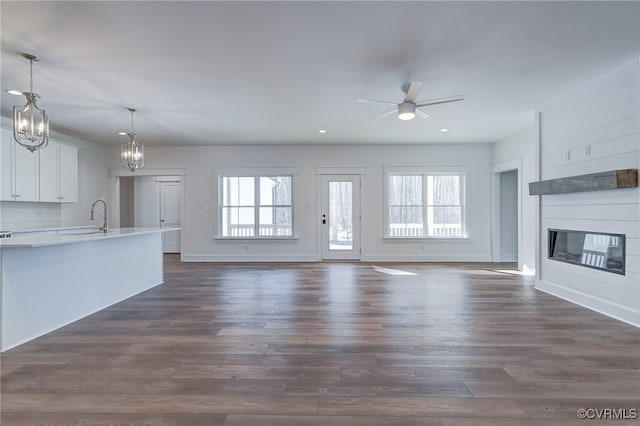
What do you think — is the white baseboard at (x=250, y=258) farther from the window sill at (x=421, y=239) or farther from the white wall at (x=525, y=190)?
the white wall at (x=525, y=190)

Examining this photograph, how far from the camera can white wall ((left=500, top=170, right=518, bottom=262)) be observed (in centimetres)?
693

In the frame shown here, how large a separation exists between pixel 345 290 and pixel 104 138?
5.77m

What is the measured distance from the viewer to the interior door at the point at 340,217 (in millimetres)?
7137

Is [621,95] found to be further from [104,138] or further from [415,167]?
[104,138]

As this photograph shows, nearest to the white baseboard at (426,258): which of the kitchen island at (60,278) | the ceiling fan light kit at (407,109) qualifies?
the ceiling fan light kit at (407,109)

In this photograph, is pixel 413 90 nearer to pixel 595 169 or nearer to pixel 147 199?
pixel 595 169

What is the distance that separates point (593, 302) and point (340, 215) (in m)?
4.61

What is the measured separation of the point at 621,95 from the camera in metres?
3.30

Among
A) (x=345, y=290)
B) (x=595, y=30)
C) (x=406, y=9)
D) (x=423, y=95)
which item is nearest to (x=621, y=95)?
(x=595, y=30)

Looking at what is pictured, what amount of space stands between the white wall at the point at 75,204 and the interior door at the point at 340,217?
4.99 meters

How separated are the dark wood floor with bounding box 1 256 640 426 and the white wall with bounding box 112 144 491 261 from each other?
307 cm

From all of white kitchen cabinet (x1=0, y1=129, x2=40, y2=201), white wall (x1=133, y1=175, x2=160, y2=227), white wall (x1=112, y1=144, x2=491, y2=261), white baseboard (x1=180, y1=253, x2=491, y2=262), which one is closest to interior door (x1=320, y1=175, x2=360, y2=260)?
white wall (x1=112, y1=144, x2=491, y2=261)

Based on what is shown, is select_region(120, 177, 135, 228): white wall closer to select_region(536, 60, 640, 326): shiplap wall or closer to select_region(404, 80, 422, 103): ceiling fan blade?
select_region(404, 80, 422, 103): ceiling fan blade

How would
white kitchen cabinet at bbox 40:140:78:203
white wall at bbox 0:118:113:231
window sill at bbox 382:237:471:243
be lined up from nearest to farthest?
white wall at bbox 0:118:113:231, white kitchen cabinet at bbox 40:140:78:203, window sill at bbox 382:237:471:243
